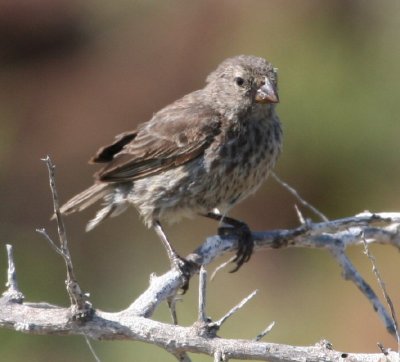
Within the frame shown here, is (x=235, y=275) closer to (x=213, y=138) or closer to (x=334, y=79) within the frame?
(x=334, y=79)

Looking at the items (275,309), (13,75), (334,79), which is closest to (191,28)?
(13,75)

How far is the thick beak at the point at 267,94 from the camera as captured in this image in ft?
17.8

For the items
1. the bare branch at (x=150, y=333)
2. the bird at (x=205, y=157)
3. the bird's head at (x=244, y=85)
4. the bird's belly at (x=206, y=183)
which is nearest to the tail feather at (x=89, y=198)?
the bird at (x=205, y=157)

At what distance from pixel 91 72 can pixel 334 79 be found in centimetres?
427

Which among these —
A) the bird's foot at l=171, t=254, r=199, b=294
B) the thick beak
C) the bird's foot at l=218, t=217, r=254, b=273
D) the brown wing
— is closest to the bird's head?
the thick beak

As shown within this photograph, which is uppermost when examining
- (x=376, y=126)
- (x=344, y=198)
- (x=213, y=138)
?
(x=213, y=138)

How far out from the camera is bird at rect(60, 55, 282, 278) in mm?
5414

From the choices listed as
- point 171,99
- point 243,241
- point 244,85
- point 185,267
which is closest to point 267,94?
point 244,85

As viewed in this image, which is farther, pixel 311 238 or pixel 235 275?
pixel 235 275

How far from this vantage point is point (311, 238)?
5.09 metres

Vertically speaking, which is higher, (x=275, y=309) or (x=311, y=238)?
(x=311, y=238)

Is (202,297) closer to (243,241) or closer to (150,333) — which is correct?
(150,333)

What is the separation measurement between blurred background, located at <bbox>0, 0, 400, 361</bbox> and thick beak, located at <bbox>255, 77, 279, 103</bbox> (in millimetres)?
2818

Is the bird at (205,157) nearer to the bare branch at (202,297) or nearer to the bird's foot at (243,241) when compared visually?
the bird's foot at (243,241)
